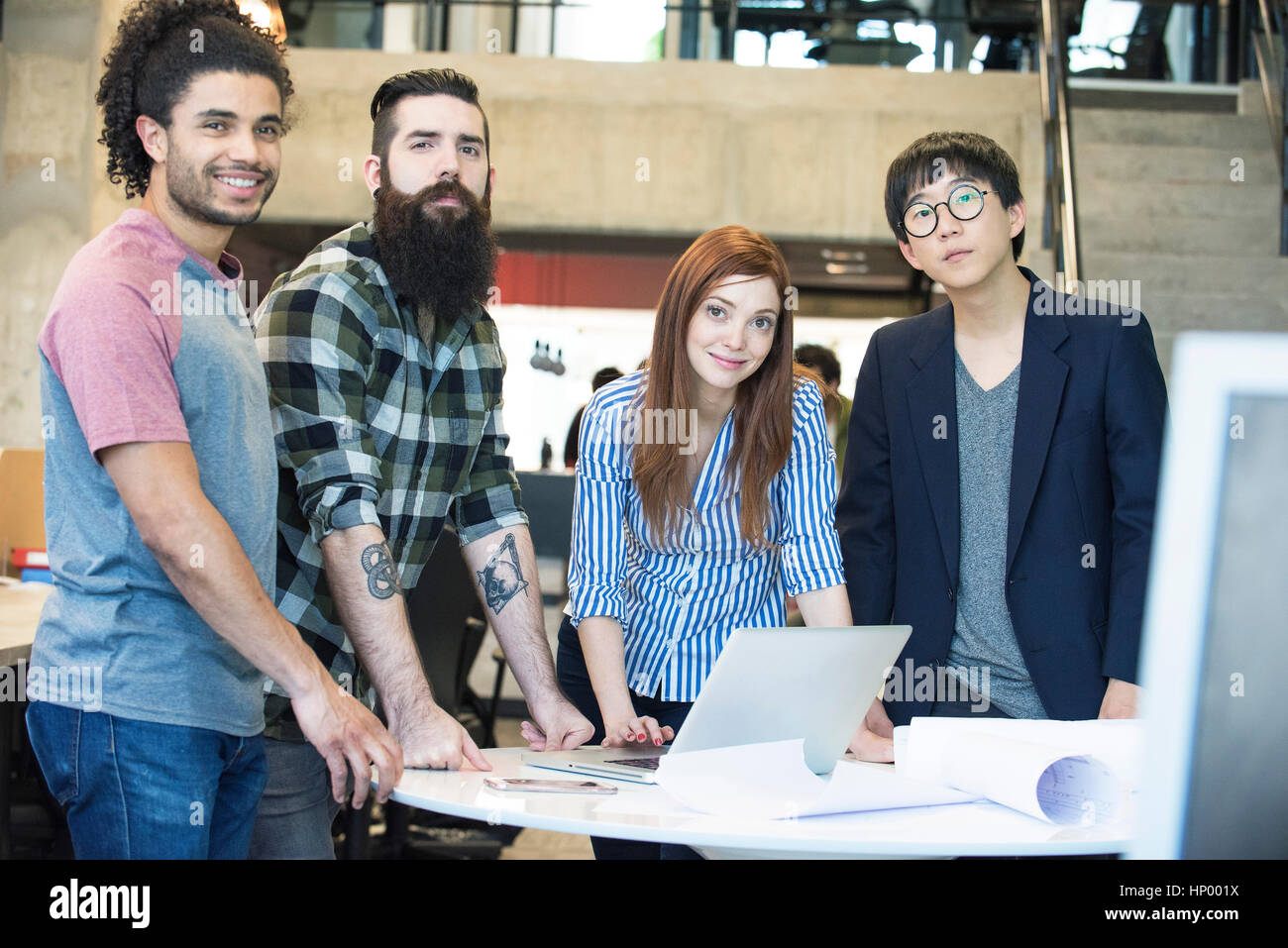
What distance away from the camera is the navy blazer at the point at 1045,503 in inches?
75.4

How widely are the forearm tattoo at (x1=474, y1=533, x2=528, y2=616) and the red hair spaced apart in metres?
0.23

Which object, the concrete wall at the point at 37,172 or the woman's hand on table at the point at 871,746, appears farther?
the concrete wall at the point at 37,172

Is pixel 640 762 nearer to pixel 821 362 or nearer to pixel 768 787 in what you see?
pixel 768 787

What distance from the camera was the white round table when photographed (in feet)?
4.30

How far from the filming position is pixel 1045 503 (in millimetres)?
1987

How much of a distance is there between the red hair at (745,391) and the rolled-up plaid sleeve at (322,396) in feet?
1.58

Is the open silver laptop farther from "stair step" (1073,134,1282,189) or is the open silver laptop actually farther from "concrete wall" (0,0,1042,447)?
"concrete wall" (0,0,1042,447)

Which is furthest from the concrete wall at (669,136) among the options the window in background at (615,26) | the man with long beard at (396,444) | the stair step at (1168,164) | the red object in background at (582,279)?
the man with long beard at (396,444)

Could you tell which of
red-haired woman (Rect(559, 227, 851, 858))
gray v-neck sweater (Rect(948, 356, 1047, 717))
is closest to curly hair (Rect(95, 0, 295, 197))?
red-haired woman (Rect(559, 227, 851, 858))

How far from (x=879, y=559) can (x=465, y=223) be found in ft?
2.91

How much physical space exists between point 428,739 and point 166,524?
0.50 m

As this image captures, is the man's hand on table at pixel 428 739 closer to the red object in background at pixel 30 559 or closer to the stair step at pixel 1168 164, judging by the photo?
the red object in background at pixel 30 559

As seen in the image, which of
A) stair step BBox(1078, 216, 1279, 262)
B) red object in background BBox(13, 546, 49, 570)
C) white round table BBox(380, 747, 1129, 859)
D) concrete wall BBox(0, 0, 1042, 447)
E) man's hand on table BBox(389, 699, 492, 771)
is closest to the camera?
white round table BBox(380, 747, 1129, 859)

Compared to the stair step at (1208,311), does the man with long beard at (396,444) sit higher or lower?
lower
